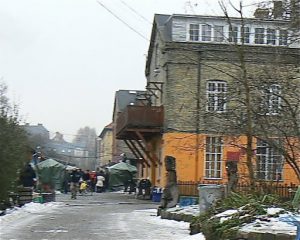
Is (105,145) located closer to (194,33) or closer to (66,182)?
(66,182)

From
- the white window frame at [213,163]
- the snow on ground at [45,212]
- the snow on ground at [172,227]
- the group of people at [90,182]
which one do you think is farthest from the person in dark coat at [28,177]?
the group of people at [90,182]

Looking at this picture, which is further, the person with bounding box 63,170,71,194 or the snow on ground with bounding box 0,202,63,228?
the person with bounding box 63,170,71,194

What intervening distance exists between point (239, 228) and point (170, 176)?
11.8 m

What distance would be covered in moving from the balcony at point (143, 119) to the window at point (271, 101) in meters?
17.3

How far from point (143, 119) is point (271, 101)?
58.7 ft

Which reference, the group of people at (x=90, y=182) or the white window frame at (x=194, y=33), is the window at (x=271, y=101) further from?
the group of people at (x=90, y=182)

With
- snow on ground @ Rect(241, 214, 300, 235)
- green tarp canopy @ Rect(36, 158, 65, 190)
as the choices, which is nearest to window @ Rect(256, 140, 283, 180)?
snow on ground @ Rect(241, 214, 300, 235)

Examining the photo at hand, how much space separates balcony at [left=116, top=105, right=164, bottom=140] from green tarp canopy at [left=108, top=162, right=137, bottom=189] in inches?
564

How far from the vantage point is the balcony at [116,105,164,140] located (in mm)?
40094

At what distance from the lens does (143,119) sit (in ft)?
134

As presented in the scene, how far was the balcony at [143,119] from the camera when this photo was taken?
40.1 m

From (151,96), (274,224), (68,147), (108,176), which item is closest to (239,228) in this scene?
(274,224)

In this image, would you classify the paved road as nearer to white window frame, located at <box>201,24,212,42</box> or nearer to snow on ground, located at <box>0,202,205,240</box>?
snow on ground, located at <box>0,202,205,240</box>

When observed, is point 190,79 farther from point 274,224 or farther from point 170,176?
point 274,224
